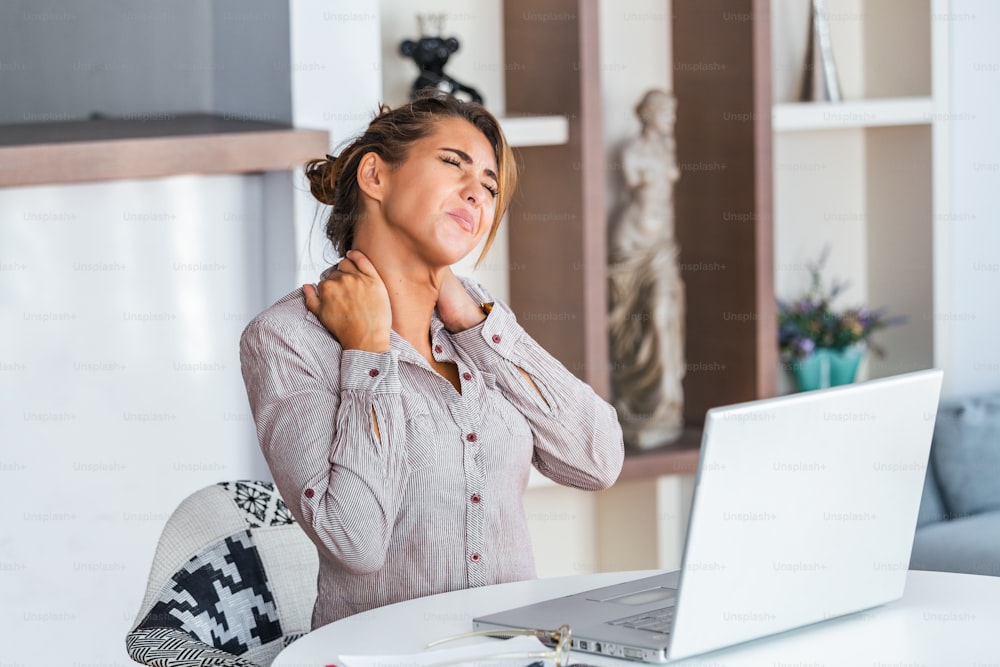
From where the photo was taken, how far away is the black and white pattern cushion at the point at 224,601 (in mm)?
1888

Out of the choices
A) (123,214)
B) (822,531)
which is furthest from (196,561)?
(123,214)

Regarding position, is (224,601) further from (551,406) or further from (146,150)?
(146,150)

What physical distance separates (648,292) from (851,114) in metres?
0.76

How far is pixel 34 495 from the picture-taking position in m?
2.79

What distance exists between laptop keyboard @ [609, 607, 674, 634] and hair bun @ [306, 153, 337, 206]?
0.79 m

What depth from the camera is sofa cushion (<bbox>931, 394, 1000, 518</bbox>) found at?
348 cm

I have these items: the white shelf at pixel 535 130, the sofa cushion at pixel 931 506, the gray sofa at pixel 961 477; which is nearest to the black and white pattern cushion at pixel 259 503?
the white shelf at pixel 535 130

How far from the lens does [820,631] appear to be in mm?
1508

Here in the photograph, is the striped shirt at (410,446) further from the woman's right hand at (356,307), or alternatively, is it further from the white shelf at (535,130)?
the white shelf at (535,130)

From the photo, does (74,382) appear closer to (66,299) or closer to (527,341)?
(66,299)

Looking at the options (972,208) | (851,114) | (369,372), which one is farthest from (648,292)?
(369,372)

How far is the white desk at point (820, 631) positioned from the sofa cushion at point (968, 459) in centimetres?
182

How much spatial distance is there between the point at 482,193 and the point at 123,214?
3.99ft

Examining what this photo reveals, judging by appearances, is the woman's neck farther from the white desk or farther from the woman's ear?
the white desk
